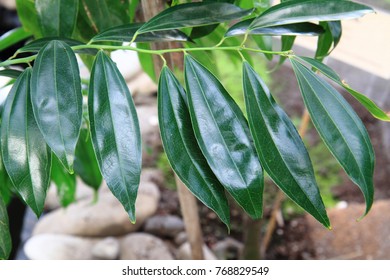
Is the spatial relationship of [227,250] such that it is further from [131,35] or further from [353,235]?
[131,35]

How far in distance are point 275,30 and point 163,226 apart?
1034 mm

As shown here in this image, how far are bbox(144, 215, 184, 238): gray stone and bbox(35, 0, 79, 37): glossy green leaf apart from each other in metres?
0.92

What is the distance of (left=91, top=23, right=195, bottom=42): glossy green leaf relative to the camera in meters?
0.51

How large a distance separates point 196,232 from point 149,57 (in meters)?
0.37

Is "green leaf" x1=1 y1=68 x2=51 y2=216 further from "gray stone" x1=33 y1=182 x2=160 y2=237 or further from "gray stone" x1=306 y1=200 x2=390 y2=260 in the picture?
"gray stone" x1=306 y1=200 x2=390 y2=260

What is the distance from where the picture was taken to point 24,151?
0.46m

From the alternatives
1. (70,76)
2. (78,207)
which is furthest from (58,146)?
(78,207)

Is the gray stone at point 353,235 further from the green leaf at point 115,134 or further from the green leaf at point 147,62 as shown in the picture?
the green leaf at point 115,134

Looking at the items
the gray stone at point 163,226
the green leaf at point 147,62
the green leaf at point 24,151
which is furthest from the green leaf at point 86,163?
the gray stone at point 163,226

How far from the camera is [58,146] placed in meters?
0.41

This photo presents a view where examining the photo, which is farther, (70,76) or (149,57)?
(149,57)

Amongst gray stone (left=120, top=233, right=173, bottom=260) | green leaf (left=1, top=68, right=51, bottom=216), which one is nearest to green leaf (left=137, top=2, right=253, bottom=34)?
green leaf (left=1, top=68, right=51, bottom=216)

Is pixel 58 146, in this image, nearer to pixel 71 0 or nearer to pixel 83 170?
pixel 71 0

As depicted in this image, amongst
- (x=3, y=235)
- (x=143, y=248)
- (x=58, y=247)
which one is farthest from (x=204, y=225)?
(x=3, y=235)
